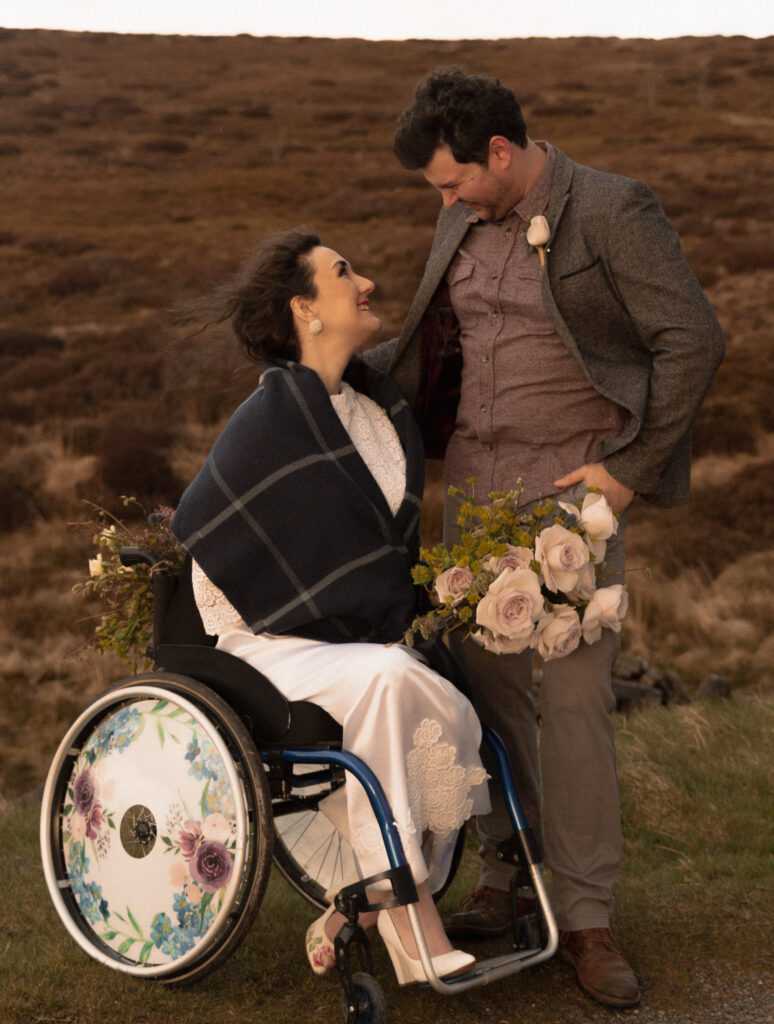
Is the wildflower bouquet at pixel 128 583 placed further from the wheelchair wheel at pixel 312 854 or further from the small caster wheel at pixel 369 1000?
the small caster wheel at pixel 369 1000

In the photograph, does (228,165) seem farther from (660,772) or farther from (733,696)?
(660,772)

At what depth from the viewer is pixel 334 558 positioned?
9.67ft

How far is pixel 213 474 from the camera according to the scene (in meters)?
Result: 2.99

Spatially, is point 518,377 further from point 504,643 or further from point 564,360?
point 504,643

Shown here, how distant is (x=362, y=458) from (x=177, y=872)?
1073 mm

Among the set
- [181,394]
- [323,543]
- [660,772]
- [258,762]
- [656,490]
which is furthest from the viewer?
[181,394]

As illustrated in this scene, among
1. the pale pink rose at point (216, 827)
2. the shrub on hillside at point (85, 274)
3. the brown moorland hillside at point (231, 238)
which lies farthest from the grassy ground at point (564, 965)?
the shrub on hillside at point (85, 274)

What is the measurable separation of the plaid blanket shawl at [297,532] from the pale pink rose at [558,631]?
0.34 m

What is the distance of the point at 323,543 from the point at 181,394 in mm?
9200

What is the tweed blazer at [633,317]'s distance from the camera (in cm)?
304

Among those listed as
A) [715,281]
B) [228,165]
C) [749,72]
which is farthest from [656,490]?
[749,72]

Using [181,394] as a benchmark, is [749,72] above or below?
above

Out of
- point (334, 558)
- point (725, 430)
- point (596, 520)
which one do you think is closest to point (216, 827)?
point (334, 558)

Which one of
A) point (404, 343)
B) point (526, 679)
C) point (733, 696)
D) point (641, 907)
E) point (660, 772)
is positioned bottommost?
point (733, 696)
